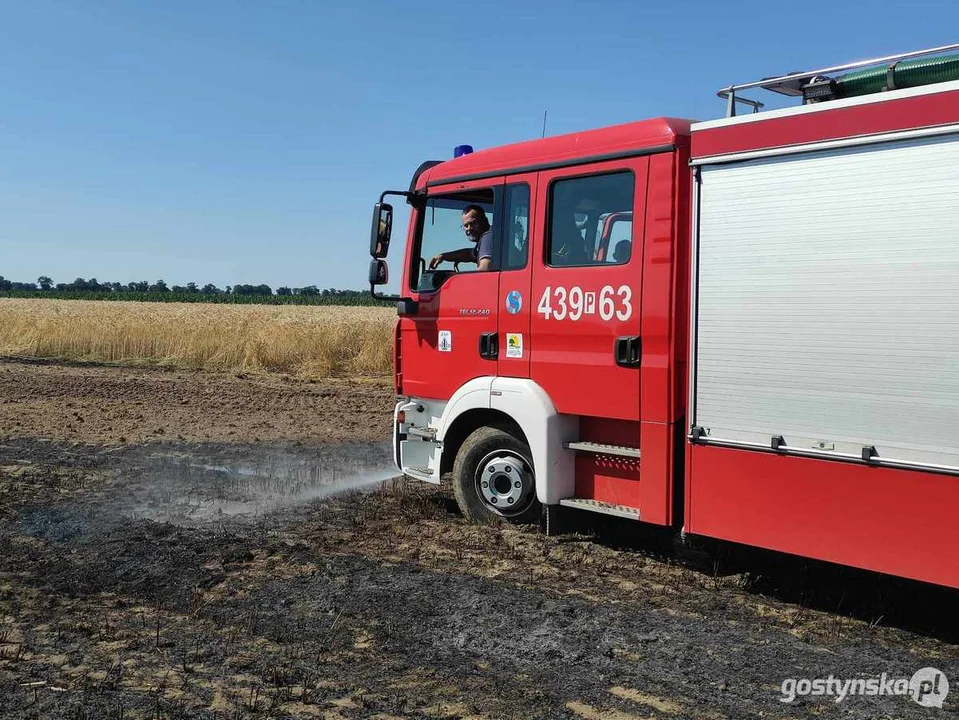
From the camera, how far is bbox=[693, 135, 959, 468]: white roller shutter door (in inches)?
171

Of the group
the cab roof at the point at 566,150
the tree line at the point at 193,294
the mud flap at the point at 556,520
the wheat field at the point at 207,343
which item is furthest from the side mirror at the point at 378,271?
the tree line at the point at 193,294

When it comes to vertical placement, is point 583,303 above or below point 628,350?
above

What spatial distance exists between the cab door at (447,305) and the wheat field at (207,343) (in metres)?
11.6

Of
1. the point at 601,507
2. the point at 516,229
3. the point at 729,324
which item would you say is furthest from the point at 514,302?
the point at 729,324

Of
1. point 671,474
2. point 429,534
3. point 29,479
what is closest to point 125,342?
point 29,479

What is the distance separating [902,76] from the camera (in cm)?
493

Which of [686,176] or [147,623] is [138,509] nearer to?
[147,623]

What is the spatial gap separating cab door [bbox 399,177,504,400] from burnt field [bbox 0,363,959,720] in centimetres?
117

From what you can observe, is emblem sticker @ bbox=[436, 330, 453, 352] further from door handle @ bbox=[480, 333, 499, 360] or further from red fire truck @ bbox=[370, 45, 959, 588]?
door handle @ bbox=[480, 333, 499, 360]

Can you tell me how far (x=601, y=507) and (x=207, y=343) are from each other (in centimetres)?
1665

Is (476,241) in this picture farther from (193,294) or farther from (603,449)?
(193,294)

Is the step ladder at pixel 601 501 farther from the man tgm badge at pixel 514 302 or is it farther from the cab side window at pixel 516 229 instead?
the cab side window at pixel 516 229

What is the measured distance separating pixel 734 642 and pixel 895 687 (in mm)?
774

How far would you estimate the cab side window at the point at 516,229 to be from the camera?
6652 millimetres
